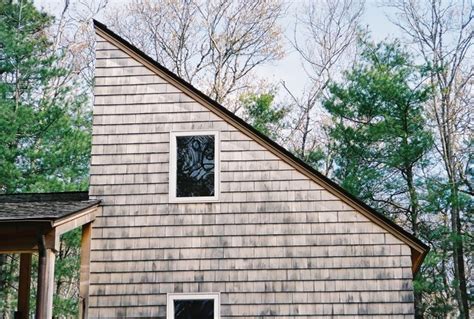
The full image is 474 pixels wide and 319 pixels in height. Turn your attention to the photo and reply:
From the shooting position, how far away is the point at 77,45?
24203mm

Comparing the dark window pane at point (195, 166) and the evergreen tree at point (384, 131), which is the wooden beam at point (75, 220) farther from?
the evergreen tree at point (384, 131)

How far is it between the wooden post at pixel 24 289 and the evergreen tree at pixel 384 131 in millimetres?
10384

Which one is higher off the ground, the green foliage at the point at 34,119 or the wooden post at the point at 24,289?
the green foliage at the point at 34,119

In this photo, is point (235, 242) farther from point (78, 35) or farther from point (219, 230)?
point (78, 35)

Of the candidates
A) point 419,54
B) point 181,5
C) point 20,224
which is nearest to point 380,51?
point 419,54

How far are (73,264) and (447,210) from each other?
11157 mm

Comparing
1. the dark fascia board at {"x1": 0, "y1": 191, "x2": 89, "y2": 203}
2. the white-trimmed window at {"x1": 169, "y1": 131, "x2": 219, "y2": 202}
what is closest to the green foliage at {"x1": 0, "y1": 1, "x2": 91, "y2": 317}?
the dark fascia board at {"x1": 0, "y1": 191, "x2": 89, "y2": 203}

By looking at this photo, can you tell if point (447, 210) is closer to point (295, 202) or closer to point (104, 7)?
point (295, 202)

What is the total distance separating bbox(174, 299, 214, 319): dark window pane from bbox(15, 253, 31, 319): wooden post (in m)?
2.60

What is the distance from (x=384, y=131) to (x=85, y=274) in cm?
1158

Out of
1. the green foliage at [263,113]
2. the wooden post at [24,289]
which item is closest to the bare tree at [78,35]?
the green foliage at [263,113]

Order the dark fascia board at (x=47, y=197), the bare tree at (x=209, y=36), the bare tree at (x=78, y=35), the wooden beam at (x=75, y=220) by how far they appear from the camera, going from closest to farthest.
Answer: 1. the wooden beam at (x=75, y=220)
2. the dark fascia board at (x=47, y=197)
3. the bare tree at (x=78, y=35)
4. the bare tree at (x=209, y=36)

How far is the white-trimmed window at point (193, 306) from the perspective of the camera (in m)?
9.45

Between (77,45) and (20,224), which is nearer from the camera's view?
(20,224)
